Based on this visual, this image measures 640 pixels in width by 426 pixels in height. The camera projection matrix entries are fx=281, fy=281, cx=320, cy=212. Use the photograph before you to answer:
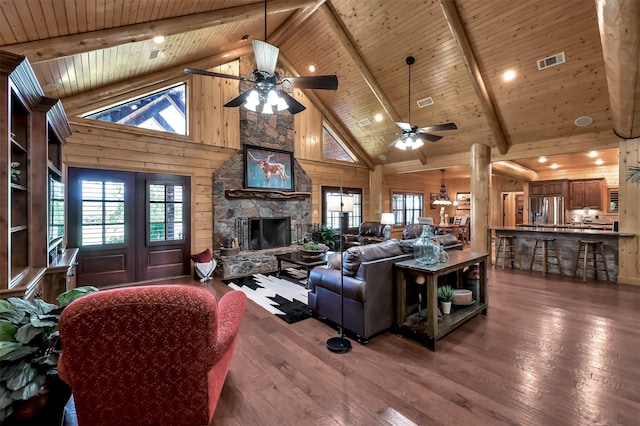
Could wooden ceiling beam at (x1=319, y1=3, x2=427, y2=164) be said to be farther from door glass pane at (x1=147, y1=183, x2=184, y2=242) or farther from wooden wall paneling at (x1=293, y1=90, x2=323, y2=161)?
door glass pane at (x1=147, y1=183, x2=184, y2=242)

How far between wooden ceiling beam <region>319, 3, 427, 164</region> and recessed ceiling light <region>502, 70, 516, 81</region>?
226cm

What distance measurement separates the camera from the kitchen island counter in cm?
534

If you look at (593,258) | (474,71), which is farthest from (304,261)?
(593,258)

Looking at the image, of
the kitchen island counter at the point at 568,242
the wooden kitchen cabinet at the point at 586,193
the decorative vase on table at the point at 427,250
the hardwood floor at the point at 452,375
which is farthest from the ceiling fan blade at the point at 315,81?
the wooden kitchen cabinet at the point at 586,193

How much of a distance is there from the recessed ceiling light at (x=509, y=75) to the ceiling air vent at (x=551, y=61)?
14.4 inches

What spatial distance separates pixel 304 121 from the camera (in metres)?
7.70

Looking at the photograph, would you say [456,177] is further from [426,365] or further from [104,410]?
[104,410]

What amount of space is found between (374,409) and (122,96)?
6082 millimetres

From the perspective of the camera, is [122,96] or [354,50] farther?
[354,50]

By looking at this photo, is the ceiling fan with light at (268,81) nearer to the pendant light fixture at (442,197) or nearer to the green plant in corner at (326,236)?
the green plant in corner at (326,236)

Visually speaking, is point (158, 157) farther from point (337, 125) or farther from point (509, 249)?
point (509, 249)

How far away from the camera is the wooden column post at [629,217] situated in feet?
16.4

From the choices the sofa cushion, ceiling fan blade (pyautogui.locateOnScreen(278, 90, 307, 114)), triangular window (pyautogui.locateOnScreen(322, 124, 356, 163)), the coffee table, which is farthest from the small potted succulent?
triangular window (pyautogui.locateOnScreen(322, 124, 356, 163))

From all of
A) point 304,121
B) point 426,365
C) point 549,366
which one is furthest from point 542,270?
point 304,121
